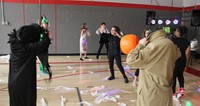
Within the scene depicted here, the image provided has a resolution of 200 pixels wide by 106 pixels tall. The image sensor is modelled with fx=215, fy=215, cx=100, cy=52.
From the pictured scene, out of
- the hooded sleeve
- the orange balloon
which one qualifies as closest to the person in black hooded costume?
the hooded sleeve

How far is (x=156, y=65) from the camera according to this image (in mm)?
2281

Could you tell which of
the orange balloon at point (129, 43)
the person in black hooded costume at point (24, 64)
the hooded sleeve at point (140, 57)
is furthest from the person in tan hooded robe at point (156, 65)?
the orange balloon at point (129, 43)

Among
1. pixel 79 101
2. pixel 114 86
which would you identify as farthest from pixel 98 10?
pixel 79 101

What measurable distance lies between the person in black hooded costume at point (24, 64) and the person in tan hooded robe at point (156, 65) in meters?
1.27

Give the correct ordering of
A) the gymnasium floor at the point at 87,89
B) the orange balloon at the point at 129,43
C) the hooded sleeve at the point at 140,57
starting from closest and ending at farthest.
→ the hooded sleeve at the point at 140,57, the gymnasium floor at the point at 87,89, the orange balloon at the point at 129,43

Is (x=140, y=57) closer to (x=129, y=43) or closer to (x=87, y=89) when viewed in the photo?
(x=129, y=43)

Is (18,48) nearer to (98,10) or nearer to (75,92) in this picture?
(75,92)

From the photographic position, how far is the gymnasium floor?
4.27 meters

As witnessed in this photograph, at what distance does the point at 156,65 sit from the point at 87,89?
3.03m

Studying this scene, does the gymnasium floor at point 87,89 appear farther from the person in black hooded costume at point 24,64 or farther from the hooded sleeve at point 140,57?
the hooded sleeve at point 140,57

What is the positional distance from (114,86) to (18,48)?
10.2 ft

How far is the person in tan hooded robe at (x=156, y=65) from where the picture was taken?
2.24 m

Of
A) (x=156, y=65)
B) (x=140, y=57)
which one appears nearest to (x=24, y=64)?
(x=140, y=57)

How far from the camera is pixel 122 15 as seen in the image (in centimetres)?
1077
